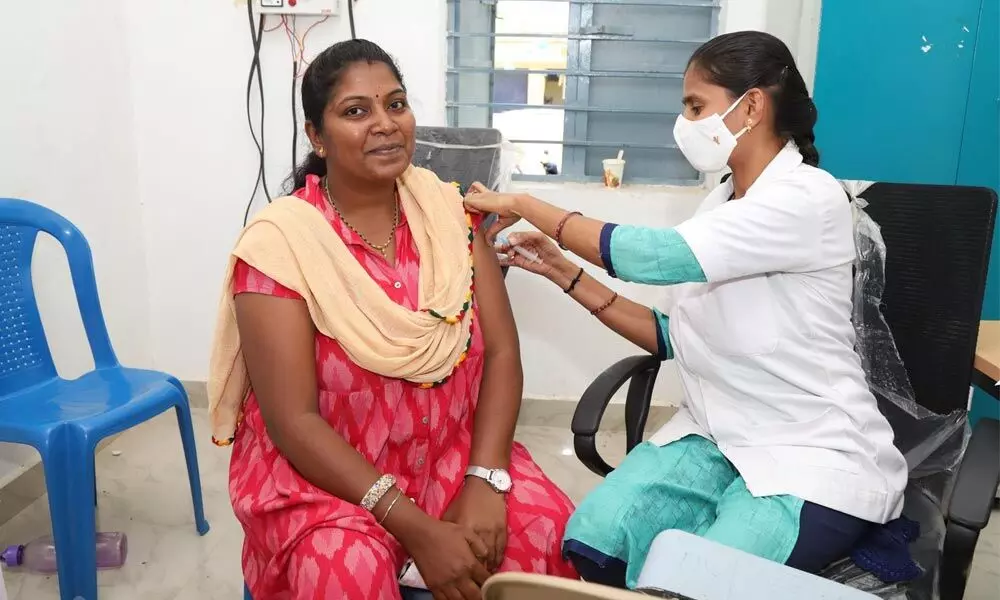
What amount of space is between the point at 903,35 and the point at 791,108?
1.15 meters

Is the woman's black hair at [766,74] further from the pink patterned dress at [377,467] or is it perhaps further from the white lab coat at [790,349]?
the pink patterned dress at [377,467]

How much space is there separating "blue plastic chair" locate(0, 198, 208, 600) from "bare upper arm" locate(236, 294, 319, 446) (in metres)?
0.69

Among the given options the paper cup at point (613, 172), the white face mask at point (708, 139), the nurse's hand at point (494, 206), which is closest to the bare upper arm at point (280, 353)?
the nurse's hand at point (494, 206)

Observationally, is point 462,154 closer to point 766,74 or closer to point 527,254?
point 527,254

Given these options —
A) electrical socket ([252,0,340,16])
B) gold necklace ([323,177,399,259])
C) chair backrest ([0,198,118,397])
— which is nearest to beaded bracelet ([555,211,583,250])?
gold necklace ([323,177,399,259])

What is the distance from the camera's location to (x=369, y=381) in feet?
4.46

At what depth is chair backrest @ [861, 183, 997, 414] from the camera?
4.55ft

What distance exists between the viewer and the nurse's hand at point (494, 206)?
4.89ft

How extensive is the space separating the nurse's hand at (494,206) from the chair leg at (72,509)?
3.37ft

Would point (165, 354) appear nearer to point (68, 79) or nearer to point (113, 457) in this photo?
point (113, 457)

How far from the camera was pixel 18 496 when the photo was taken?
223cm

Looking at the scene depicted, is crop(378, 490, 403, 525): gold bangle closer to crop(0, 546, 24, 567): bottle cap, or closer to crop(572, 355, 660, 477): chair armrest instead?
crop(572, 355, 660, 477): chair armrest

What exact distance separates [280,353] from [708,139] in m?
0.88

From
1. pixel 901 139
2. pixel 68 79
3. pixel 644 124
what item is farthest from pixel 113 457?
pixel 901 139
